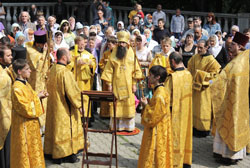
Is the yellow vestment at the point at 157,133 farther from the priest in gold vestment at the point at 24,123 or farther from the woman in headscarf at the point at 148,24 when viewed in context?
the woman in headscarf at the point at 148,24

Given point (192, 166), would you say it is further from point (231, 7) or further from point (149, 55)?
point (231, 7)

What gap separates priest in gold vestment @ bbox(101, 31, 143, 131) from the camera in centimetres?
806

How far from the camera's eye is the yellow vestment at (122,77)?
318 inches

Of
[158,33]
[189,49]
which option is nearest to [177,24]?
[158,33]

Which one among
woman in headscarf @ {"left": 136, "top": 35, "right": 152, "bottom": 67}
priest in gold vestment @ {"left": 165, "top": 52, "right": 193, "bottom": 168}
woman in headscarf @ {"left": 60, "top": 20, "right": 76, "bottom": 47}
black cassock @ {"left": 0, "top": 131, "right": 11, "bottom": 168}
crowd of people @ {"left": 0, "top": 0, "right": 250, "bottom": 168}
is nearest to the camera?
crowd of people @ {"left": 0, "top": 0, "right": 250, "bottom": 168}

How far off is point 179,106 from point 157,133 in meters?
0.99

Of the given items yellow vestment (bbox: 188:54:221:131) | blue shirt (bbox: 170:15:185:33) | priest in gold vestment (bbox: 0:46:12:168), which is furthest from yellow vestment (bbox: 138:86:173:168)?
blue shirt (bbox: 170:15:185:33)

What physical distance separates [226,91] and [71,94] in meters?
2.69

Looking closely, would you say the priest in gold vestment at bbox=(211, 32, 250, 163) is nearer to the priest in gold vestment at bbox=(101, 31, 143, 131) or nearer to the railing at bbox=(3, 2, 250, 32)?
the priest in gold vestment at bbox=(101, 31, 143, 131)

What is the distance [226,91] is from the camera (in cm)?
647

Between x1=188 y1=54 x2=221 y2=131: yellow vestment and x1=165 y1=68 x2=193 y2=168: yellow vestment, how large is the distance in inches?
74.7

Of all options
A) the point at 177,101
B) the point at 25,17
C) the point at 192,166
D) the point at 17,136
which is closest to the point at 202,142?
the point at 192,166

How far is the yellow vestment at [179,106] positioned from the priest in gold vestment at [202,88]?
190 cm

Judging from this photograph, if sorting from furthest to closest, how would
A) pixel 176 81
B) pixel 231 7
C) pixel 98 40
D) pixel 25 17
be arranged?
pixel 231 7 → pixel 25 17 → pixel 98 40 → pixel 176 81
